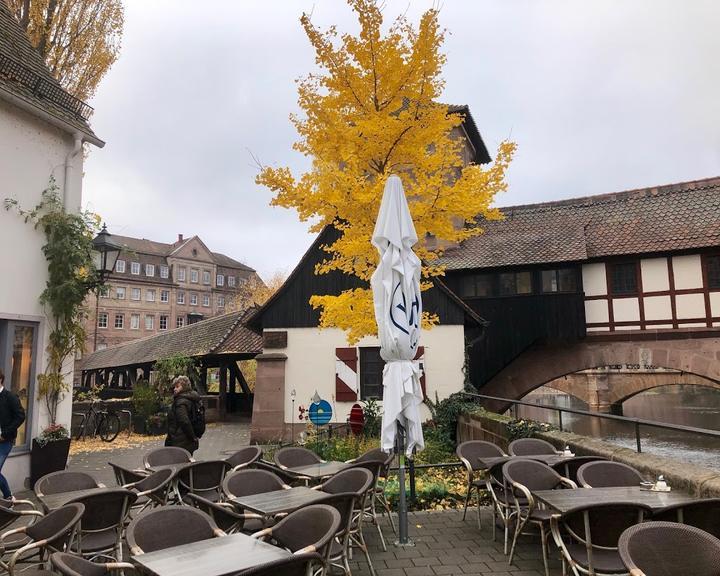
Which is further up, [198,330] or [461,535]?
[198,330]

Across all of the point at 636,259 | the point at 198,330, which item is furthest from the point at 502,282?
the point at 198,330

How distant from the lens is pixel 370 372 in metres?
15.3

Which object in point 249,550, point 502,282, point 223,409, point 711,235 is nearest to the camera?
point 249,550

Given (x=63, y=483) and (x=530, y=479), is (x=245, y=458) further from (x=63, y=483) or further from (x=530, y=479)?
(x=530, y=479)

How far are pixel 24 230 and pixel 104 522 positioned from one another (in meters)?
6.06

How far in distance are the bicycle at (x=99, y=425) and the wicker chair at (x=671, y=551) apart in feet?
47.9

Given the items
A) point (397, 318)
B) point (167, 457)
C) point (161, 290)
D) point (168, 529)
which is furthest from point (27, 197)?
point (161, 290)

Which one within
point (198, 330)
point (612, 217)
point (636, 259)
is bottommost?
point (198, 330)

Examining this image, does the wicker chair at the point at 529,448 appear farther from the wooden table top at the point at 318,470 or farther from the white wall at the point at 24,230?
the white wall at the point at 24,230

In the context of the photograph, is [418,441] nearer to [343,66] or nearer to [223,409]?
[343,66]

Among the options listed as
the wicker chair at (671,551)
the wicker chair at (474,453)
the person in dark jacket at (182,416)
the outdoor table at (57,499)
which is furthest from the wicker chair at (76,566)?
the wicker chair at (474,453)

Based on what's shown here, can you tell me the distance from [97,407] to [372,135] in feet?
40.6

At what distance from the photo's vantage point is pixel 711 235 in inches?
664

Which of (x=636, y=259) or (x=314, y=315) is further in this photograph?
(x=636, y=259)
